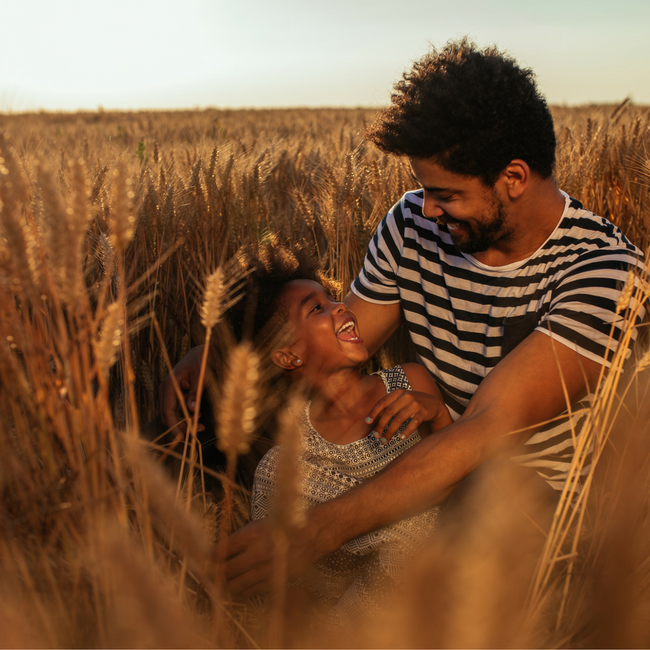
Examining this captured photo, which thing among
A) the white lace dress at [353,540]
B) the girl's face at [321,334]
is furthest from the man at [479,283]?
the girl's face at [321,334]

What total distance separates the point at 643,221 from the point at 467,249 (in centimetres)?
161

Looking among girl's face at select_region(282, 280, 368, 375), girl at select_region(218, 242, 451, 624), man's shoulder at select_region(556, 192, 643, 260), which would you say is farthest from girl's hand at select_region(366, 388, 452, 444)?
man's shoulder at select_region(556, 192, 643, 260)

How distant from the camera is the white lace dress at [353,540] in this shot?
139cm

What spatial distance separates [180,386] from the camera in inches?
72.1

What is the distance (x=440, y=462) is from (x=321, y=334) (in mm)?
628

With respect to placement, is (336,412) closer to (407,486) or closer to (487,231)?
(407,486)

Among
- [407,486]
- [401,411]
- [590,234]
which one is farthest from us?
[590,234]

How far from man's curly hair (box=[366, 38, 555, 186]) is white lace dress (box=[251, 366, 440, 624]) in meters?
0.96

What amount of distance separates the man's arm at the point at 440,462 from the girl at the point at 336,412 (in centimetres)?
20

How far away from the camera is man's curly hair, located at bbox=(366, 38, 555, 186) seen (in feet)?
5.66

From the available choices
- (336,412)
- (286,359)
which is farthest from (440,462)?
(286,359)

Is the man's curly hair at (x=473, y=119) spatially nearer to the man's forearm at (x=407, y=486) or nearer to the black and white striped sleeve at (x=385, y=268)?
the black and white striped sleeve at (x=385, y=268)

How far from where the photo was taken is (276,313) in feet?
6.14

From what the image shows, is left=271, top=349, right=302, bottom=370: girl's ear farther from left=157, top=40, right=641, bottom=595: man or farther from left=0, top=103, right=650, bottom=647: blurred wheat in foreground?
left=0, top=103, right=650, bottom=647: blurred wheat in foreground
